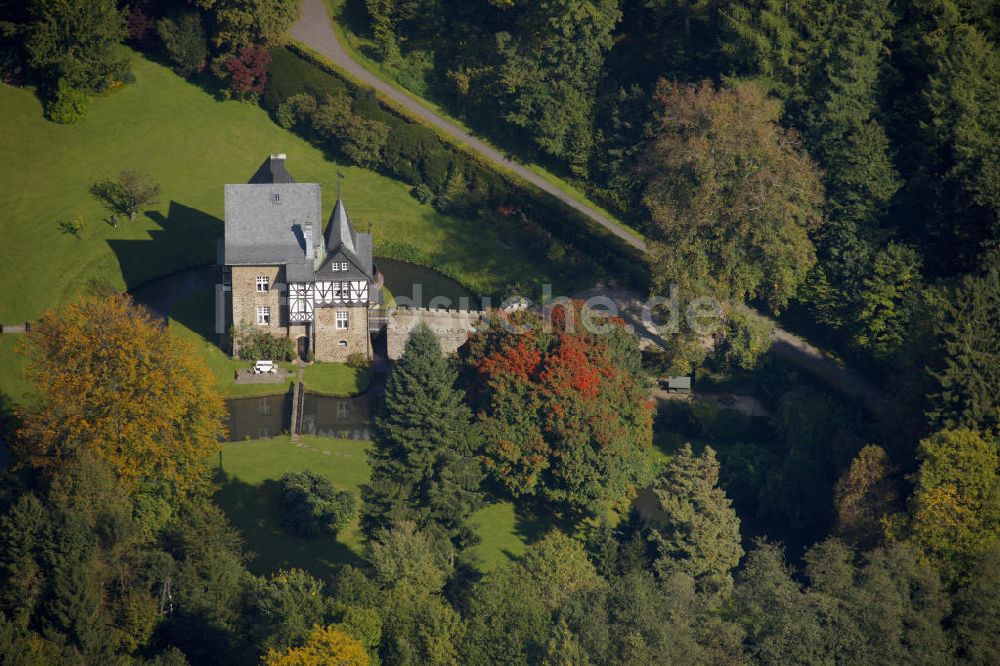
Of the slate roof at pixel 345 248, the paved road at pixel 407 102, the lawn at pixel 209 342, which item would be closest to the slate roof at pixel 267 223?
the slate roof at pixel 345 248

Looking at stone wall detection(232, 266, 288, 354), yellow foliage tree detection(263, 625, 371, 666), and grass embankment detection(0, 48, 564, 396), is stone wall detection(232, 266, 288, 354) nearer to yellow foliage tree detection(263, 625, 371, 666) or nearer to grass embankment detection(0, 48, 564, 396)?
grass embankment detection(0, 48, 564, 396)

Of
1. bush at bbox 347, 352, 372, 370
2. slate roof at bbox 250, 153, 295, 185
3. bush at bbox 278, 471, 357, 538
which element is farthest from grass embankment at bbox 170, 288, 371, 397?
bush at bbox 278, 471, 357, 538

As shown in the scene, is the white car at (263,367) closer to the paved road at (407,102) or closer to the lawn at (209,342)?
the lawn at (209,342)

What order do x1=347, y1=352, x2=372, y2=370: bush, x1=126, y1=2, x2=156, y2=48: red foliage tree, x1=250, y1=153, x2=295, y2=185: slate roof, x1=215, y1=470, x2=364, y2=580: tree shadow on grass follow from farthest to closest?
x1=126, y1=2, x2=156, y2=48: red foliage tree < x1=250, y1=153, x2=295, y2=185: slate roof < x1=347, y1=352, x2=372, y2=370: bush < x1=215, y1=470, x2=364, y2=580: tree shadow on grass

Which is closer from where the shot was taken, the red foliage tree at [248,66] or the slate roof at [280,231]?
the slate roof at [280,231]

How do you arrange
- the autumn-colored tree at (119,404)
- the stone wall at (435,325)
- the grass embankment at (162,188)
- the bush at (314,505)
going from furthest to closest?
1. the grass embankment at (162,188)
2. the stone wall at (435,325)
3. the bush at (314,505)
4. the autumn-colored tree at (119,404)

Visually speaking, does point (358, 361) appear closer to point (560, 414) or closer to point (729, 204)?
point (560, 414)

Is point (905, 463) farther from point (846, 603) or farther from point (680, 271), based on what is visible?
point (680, 271)

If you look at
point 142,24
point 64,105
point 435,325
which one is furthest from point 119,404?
point 142,24
